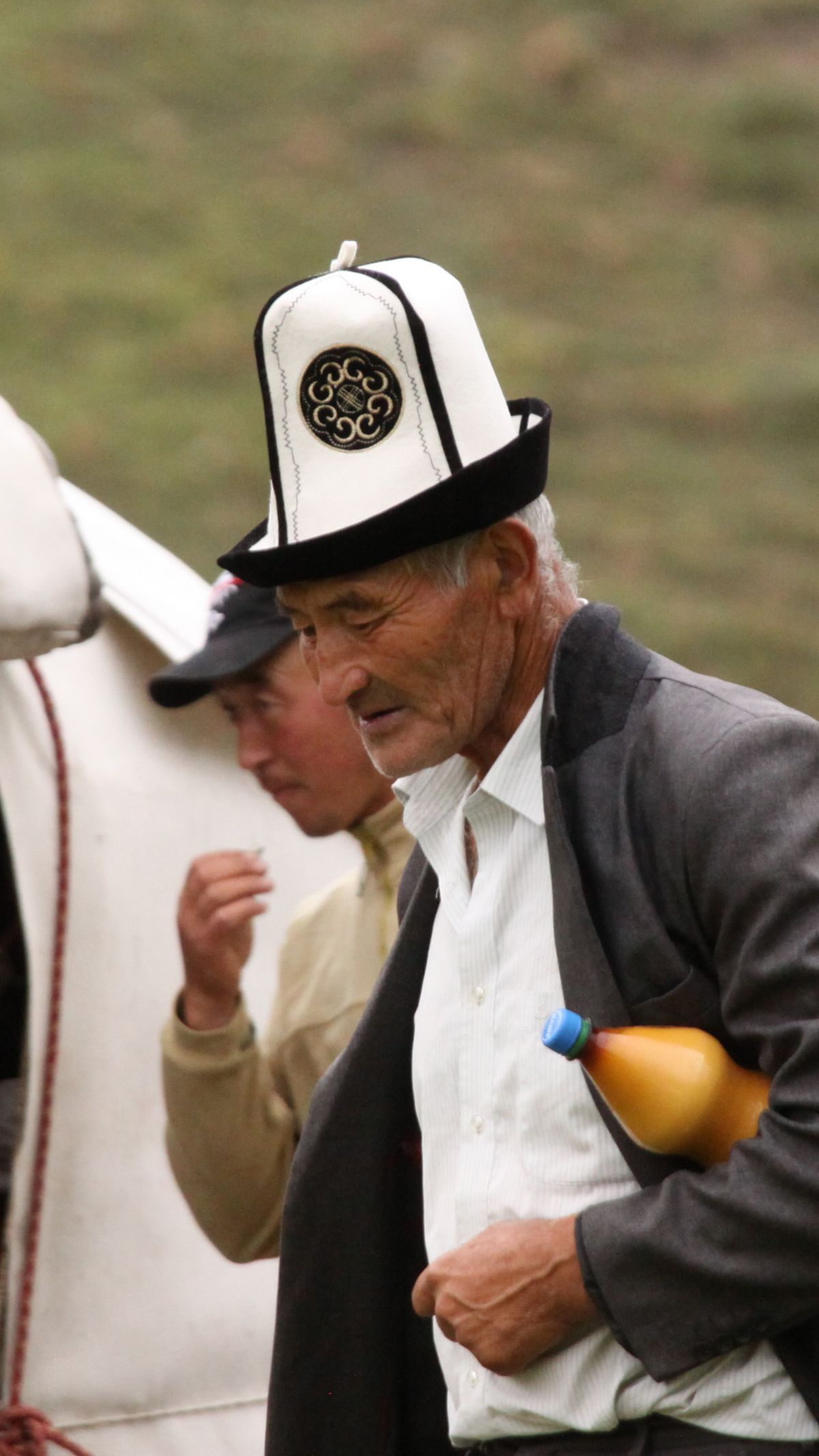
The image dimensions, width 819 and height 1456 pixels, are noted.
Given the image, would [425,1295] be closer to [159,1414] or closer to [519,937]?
[519,937]

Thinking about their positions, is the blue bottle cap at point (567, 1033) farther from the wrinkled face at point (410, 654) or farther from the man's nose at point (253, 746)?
the man's nose at point (253, 746)

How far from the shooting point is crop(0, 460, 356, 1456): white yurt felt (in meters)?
3.27

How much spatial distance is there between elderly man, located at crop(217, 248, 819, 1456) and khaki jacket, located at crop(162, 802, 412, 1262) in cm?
68

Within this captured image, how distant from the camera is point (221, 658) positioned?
324 centimetres

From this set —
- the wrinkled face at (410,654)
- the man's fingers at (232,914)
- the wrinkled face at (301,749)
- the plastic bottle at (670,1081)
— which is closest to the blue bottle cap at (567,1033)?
the plastic bottle at (670,1081)

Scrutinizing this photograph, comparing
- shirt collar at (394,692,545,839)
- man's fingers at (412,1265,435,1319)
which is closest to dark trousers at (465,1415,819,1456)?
man's fingers at (412,1265,435,1319)

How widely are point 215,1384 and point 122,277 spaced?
22.4 ft

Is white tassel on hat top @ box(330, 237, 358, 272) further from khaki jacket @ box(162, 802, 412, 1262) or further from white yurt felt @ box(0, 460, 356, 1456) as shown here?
white yurt felt @ box(0, 460, 356, 1456)

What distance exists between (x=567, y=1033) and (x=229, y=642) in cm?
152

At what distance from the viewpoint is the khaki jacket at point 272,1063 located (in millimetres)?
3016

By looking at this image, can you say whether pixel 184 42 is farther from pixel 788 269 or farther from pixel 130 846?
pixel 130 846

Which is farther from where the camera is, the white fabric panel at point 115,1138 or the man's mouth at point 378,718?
the white fabric panel at point 115,1138

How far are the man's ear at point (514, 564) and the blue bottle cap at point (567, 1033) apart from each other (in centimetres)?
44

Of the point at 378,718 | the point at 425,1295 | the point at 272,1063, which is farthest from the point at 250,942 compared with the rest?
the point at 425,1295
